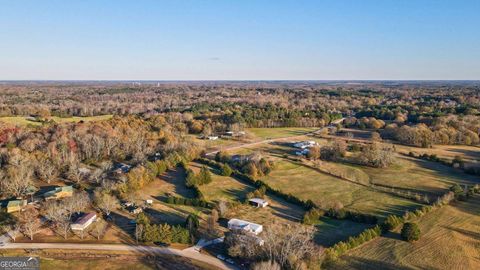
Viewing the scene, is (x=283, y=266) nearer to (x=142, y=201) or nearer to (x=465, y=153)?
(x=142, y=201)

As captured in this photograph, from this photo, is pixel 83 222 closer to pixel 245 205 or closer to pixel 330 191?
pixel 245 205

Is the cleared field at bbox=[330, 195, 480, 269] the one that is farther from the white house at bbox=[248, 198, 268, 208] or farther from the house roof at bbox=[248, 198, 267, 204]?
the house roof at bbox=[248, 198, 267, 204]

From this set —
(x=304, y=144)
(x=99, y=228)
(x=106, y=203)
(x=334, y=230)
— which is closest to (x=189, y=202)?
(x=106, y=203)

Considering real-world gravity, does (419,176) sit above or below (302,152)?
below

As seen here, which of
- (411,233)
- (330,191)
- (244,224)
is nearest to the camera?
(411,233)

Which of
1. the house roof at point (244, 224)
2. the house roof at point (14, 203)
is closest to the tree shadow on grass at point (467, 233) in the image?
the house roof at point (244, 224)

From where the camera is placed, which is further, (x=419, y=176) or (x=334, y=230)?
(x=419, y=176)
